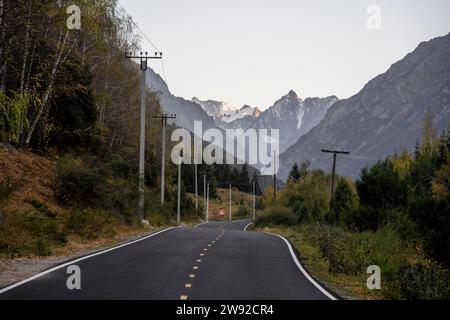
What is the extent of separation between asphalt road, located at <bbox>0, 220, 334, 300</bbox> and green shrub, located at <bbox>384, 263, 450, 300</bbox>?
1734 millimetres

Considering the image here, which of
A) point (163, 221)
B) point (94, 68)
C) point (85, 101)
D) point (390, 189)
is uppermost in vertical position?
point (94, 68)

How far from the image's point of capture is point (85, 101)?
1513 inches

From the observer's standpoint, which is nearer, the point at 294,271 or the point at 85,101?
the point at 294,271

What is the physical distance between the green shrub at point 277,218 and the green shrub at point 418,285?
129ft

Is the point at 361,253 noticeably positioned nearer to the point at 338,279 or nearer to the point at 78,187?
the point at 338,279

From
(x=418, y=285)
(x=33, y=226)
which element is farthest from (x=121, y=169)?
(x=418, y=285)

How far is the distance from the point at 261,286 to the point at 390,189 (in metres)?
26.4

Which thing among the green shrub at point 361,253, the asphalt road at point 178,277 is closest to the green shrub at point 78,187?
the asphalt road at point 178,277

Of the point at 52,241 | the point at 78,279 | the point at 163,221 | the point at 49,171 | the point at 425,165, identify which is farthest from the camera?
the point at 425,165

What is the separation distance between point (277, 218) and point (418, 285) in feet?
138

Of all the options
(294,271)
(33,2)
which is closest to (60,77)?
(33,2)

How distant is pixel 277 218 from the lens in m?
54.4
